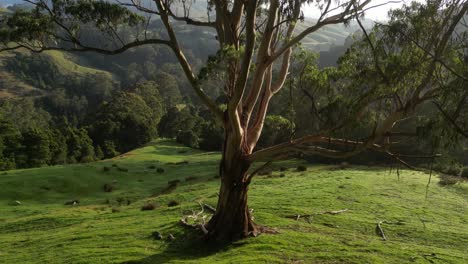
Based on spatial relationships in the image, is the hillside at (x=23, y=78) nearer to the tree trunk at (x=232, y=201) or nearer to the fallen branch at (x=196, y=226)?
the fallen branch at (x=196, y=226)

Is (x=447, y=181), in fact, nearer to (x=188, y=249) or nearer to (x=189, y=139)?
(x=188, y=249)

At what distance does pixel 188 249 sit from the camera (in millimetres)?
13844

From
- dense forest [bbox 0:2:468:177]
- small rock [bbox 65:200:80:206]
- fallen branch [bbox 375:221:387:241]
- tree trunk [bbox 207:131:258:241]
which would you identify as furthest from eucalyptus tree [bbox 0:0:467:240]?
small rock [bbox 65:200:80:206]

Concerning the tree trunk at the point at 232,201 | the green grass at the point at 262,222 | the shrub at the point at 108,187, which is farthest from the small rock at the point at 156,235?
the shrub at the point at 108,187

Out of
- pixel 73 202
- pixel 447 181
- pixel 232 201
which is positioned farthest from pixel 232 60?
pixel 447 181

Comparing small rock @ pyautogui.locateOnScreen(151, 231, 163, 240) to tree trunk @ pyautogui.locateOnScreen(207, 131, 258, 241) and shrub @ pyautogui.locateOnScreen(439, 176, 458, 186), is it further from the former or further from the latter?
shrub @ pyautogui.locateOnScreen(439, 176, 458, 186)

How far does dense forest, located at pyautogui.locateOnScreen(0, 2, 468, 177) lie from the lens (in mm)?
15627

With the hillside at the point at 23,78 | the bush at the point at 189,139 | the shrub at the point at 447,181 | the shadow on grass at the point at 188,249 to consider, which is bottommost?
the shadow on grass at the point at 188,249

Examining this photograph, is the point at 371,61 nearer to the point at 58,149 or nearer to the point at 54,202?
the point at 54,202

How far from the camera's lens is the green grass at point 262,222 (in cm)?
1327

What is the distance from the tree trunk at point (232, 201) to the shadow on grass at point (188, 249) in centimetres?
33

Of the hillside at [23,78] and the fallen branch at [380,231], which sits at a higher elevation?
the hillside at [23,78]

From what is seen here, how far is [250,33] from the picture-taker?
11812 mm

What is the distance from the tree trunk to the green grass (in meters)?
0.47
